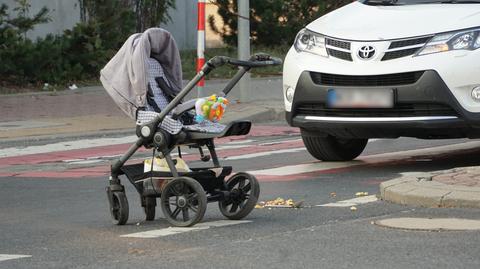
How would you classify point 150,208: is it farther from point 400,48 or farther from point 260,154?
point 260,154

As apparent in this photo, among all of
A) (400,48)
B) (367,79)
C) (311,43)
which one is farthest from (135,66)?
(311,43)

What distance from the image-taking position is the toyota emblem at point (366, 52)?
957cm

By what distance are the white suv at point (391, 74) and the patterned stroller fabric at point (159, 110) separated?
204 cm

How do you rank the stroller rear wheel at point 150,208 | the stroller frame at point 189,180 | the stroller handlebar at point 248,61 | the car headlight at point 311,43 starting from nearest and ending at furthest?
the stroller handlebar at point 248,61 < the stroller frame at point 189,180 < the stroller rear wheel at point 150,208 < the car headlight at point 311,43

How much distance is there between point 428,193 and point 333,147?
279 centimetres

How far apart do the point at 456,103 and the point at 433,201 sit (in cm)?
162

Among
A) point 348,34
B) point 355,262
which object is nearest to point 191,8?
point 348,34

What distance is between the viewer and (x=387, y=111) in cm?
959

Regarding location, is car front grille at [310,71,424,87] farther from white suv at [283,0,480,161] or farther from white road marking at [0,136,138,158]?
white road marking at [0,136,138,158]

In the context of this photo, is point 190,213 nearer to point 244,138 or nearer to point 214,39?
point 244,138

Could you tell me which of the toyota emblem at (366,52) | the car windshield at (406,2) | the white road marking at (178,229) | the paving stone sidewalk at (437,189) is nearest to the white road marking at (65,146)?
the car windshield at (406,2)

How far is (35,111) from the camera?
16.8m

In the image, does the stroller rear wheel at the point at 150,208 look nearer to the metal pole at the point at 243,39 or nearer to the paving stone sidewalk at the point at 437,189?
the paving stone sidewalk at the point at 437,189

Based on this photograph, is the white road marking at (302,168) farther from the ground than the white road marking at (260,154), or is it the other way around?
the white road marking at (302,168)
